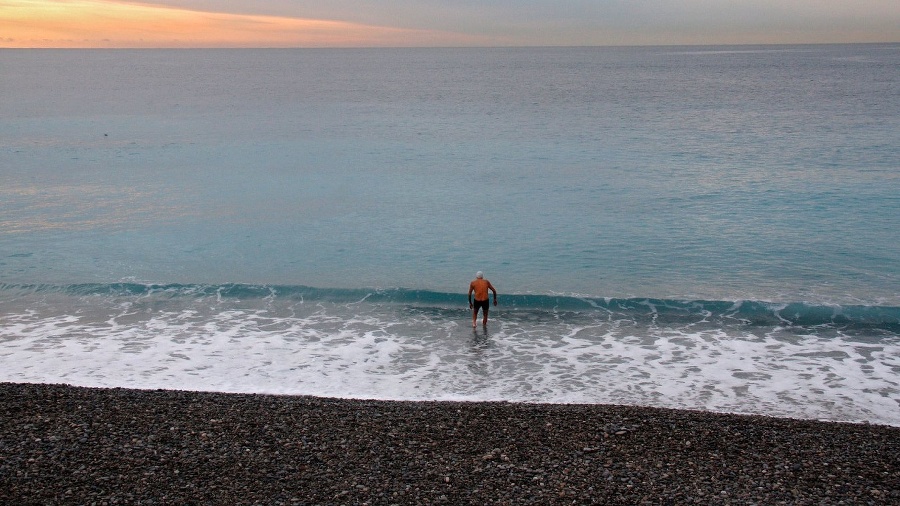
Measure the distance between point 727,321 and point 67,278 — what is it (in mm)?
18496

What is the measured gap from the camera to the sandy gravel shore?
30.5ft

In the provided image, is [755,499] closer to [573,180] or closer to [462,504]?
[462,504]

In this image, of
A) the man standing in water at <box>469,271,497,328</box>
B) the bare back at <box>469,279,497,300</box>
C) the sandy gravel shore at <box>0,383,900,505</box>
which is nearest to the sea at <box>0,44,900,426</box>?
the man standing in water at <box>469,271,497,328</box>

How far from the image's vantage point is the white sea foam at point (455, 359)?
46.3 feet

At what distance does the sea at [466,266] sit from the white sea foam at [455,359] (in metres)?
0.07

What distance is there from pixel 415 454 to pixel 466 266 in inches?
524

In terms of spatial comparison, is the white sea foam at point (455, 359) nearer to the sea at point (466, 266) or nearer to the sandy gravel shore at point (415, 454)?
the sea at point (466, 266)

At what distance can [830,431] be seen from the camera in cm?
1147

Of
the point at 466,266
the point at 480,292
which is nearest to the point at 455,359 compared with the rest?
the point at 480,292

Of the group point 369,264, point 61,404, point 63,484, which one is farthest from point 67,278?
point 63,484

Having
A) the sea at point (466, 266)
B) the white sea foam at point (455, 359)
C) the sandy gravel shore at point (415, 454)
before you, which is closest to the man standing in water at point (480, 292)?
the white sea foam at point (455, 359)

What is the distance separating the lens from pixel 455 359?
16.0 meters

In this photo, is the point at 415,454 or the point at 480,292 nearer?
the point at 415,454

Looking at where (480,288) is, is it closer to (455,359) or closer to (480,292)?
(480,292)
